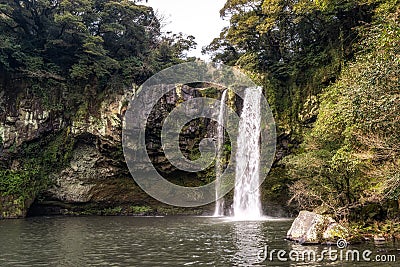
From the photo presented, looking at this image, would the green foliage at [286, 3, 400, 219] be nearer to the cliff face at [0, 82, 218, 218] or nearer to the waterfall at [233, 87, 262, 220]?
the waterfall at [233, 87, 262, 220]

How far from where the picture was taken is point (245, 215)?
2092 centimetres

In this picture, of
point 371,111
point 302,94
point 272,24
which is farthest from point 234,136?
point 371,111

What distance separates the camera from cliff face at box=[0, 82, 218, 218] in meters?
21.8

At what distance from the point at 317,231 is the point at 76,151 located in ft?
55.6

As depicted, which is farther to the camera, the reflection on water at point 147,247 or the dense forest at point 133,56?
the dense forest at point 133,56

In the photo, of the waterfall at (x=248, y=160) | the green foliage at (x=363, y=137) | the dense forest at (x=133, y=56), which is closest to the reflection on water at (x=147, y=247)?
the green foliage at (x=363, y=137)

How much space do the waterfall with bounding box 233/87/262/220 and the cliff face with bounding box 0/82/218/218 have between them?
3430 mm

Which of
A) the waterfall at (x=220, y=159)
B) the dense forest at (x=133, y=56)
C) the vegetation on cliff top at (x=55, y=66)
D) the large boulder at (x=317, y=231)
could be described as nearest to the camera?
the large boulder at (x=317, y=231)

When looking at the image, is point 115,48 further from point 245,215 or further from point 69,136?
point 245,215

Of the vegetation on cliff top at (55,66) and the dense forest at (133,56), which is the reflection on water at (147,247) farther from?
the vegetation on cliff top at (55,66)

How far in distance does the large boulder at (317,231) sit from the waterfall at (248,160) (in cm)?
987

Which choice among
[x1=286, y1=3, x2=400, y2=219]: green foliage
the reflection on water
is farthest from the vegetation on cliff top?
[x1=286, y1=3, x2=400, y2=219]: green foliage

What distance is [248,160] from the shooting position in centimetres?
2205

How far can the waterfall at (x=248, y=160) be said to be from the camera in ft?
69.9
